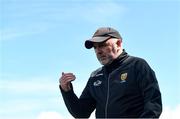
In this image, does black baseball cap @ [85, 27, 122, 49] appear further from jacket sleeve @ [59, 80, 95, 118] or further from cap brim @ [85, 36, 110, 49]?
jacket sleeve @ [59, 80, 95, 118]

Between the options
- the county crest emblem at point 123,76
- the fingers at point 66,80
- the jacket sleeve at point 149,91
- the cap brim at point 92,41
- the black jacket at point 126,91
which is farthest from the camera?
the fingers at point 66,80

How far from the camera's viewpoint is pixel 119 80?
608cm

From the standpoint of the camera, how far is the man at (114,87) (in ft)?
19.1

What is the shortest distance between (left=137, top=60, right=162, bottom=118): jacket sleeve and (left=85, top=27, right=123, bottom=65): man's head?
0.46 m

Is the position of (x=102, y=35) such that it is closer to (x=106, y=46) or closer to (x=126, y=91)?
(x=106, y=46)

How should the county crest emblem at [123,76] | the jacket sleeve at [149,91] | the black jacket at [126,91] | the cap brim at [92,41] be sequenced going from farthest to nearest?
the cap brim at [92,41], the county crest emblem at [123,76], the black jacket at [126,91], the jacket sleeve at [149,91]

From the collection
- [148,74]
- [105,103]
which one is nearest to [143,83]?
[148,74]

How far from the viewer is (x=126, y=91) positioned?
5941 mm

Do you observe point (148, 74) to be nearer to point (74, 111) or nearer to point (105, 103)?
point (105, 103)

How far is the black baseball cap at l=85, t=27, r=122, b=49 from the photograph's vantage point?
627 cm

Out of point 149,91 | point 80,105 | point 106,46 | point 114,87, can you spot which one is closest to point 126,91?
point 114,87

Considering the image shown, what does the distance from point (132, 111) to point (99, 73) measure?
0.99 metres

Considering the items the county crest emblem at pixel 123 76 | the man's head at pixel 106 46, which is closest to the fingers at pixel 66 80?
the man's head at pixel 106 46

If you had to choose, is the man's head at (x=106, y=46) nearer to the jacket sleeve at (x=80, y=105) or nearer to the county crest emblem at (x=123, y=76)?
the county crest emblem at (x=123, y=76)
